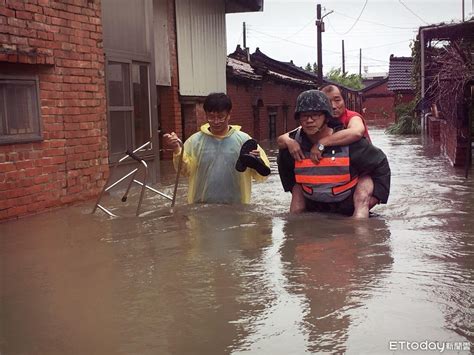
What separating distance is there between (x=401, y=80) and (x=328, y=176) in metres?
29.3

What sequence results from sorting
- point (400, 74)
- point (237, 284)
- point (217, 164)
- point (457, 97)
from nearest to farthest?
point (237, 284), point (217, 164), point (457, 97), point (400, 74)

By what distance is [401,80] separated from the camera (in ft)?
105

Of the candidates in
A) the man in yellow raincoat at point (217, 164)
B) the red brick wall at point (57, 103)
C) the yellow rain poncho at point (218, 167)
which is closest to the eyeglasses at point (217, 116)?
the man in yellow raincoat at point (217, 164)

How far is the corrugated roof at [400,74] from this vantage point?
31516 mm

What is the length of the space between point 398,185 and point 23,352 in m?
7.17

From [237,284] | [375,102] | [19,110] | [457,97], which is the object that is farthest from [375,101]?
[237,284]

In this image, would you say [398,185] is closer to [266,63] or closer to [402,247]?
[402,247]

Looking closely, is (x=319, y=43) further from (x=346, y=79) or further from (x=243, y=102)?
(x=346, y=79)

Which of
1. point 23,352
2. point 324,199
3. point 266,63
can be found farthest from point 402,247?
point 266,63

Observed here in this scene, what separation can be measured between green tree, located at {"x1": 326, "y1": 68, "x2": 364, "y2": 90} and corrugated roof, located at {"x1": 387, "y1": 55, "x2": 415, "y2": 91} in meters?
31.7

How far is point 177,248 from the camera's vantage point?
14.4ft

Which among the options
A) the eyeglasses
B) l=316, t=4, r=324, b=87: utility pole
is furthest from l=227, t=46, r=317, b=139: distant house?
the eyeglasses

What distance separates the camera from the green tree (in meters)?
66.7

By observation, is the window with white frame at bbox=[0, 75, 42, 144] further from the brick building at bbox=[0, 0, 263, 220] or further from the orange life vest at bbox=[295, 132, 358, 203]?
the orange life vest at bbox=[295, 132, 358, 203]
